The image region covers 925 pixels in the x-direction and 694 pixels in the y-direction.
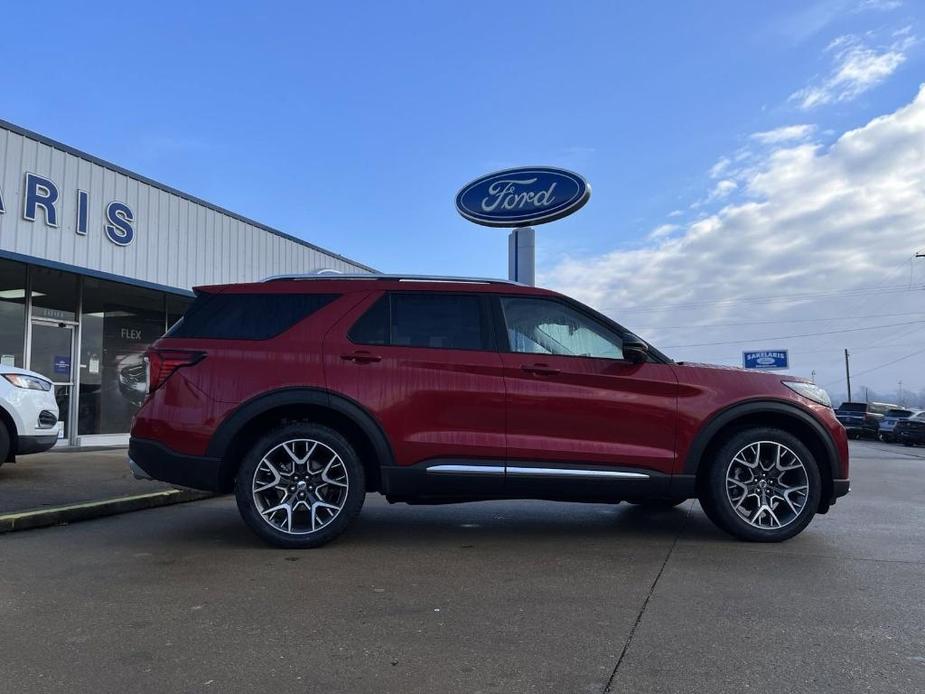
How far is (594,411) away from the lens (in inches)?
199

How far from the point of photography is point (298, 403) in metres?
4.97

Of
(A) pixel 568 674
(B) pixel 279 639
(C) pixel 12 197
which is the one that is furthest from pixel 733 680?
(C) pixel 12 197

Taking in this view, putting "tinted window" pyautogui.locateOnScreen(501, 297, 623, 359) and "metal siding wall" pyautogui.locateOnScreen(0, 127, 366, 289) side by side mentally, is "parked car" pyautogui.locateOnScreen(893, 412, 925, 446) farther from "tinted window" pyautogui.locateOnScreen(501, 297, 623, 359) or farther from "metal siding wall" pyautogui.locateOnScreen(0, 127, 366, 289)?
"tinted window" pyautogui.locateOnScreen(501, 297, 623, 359)

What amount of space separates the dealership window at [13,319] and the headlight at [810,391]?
11554 millimetres

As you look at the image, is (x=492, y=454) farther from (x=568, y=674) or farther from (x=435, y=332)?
(x=568, y=674)

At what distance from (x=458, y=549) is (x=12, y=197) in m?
9.10

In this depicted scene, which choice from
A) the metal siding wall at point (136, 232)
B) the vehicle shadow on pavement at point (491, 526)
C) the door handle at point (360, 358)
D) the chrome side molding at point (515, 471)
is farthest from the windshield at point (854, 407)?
the door handle at point (360, 358)

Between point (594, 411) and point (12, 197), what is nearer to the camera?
point (594, 411)

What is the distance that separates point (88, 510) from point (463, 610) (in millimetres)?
4220

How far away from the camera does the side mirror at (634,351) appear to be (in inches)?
201

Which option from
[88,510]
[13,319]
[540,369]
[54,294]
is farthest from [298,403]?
[54,294]

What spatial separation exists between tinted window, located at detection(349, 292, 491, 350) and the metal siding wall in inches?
308

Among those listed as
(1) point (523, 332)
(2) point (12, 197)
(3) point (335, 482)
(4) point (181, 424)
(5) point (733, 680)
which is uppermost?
(2) point (12, 197)

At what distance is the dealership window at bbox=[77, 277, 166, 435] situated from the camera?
13.2 m
